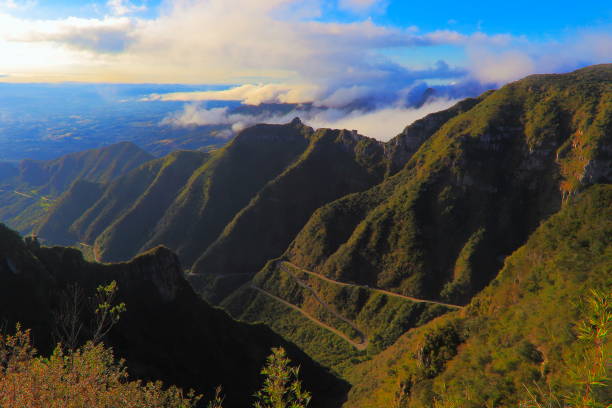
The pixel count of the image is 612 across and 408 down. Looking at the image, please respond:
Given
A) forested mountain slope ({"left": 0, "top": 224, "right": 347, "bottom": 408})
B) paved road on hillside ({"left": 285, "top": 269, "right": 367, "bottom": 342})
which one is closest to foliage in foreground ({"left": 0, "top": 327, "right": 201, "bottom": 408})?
forested mountain slope ({"left": 0, "top": 224, "right": 347, "bottom": 408})

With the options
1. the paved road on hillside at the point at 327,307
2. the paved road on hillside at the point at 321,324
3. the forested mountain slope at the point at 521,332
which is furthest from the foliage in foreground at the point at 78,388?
the paved road on hillside at the point at 327,307

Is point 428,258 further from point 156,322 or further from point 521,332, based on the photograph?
point 156,322

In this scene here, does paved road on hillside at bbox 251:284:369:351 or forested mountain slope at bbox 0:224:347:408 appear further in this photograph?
paved road on hillside at bbox 251:284:369:351

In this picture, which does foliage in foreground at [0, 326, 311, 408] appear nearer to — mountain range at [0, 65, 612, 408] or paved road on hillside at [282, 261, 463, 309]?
mountain range at [0, 65, 612, 408]

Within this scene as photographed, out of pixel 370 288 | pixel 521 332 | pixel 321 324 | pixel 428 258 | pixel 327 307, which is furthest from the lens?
pixel 327 307

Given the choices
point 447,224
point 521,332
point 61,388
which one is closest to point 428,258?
point 447,224

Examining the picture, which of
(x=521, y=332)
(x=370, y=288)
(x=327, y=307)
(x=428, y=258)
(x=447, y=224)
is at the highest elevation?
(x=521, y=332)

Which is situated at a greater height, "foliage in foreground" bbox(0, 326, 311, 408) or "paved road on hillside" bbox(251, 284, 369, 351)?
"foliage in foreground" bbox(0, 326, 311, 408)

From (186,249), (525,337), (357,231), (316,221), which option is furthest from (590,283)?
(186,249)

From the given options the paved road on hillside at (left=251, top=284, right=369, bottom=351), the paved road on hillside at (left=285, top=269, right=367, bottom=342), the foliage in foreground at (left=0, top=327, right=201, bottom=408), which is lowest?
the paved road on hillside at (left=251, top=284, right=369, bottom=351)

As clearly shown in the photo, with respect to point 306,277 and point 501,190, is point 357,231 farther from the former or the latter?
point 501,190

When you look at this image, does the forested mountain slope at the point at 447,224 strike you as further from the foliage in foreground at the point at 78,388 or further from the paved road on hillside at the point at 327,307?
the foliage in foreground at the point at 78,388

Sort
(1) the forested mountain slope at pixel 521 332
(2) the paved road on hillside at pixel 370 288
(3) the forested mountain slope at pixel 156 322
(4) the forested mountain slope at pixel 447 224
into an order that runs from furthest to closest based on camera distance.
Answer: (4) the forested mountain slope at pixel 447 224, (2) the paved road on hillside at pixel 370 288, (3) the forested mountain slope at pixel 156 322, (1) the forested mountain slope at pixel 521 332
